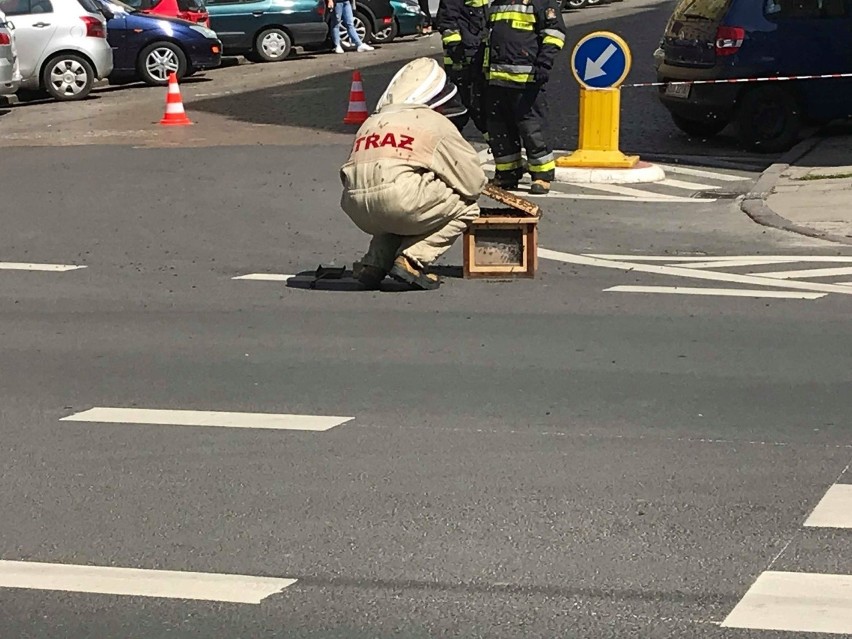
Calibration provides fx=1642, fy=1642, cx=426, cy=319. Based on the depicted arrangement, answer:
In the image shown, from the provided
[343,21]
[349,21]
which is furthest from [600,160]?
[343,21]

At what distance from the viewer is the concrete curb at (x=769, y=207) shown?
1216 cm

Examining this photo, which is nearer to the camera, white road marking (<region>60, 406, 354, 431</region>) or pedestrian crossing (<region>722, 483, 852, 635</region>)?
pedestrian crossing (<region>722, 483, 852, 635</region>)

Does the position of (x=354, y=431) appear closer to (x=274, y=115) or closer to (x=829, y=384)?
(x=829, y=384)

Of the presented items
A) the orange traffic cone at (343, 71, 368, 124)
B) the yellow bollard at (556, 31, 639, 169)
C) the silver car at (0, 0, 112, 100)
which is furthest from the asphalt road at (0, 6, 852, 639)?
the silver car at (0, 0, 112, 100)

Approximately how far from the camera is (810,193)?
13.9 meters

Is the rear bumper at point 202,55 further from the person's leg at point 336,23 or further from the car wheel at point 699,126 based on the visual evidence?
the car wheel at point 699,126

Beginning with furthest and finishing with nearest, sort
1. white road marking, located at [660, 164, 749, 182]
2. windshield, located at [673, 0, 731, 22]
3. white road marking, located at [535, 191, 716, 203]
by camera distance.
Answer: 1. windshield, located at [673, 0, 731, 22]
2. white road marking, located at [660, 164, 749, 182]
3. white road marking, located at [535, 191, 716, 203]

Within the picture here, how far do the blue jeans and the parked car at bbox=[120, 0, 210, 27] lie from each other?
2.67 meters

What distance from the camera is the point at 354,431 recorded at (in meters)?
6.86

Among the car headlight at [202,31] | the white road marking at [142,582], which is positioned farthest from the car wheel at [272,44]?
the white road marking at [142,582]

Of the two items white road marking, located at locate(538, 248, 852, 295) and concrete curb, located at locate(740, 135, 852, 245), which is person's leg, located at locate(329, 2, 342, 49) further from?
white road marking, located at locate(538, 248, 852, 295)

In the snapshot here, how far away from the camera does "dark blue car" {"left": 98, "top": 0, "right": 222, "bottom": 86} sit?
25.1 meters

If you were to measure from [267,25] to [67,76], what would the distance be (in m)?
6.10

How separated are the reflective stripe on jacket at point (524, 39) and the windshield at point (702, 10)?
340 cm
